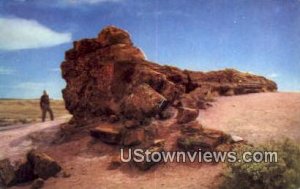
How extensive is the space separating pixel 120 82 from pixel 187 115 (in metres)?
1.90

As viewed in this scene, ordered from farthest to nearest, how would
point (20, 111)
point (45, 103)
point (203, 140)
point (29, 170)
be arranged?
point (45, 103) → point (20, 111) → point (203, 140) → point (29, 170)

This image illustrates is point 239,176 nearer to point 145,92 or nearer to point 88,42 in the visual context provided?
point 145,92

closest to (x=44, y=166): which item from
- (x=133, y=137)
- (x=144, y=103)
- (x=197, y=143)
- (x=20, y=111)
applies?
(x=20, y=111)

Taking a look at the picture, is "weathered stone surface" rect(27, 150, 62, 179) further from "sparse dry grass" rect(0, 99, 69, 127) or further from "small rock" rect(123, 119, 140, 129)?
"small rock" rect(123, 119, 140, 129)

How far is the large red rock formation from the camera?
12477 mm

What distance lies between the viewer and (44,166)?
36.9ft

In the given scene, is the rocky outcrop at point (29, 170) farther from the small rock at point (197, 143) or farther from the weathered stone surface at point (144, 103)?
the small rock at point (197, 143)

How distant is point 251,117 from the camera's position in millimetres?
12086

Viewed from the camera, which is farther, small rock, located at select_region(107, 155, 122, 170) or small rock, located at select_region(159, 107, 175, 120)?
small rock, located at select_region(159, 107, 175, 120)

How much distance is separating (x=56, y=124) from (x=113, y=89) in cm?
186

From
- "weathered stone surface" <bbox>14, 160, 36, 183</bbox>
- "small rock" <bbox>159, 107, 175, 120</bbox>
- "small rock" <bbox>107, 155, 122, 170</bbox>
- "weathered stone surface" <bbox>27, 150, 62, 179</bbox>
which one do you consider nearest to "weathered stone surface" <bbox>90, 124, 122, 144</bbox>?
"small rock" <bbox>107, 155, 122, 170</bbox>

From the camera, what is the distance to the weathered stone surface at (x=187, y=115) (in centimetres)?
1227

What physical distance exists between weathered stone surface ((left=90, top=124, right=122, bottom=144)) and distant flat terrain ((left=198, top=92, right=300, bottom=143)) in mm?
2003

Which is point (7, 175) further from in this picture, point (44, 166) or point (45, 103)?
point (45, 103)
